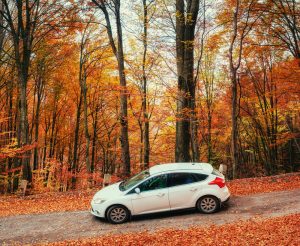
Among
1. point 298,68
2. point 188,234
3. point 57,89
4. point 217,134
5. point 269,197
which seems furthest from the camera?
point 217,134

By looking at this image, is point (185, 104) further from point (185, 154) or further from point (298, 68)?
point (298, 68)

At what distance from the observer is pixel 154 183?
10.4m

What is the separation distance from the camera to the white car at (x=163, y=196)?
33.7ft

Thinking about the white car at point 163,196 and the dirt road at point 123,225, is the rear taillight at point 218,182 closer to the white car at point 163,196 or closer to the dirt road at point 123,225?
the white car at point 163,196

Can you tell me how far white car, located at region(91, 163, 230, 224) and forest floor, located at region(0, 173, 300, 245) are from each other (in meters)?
0.35

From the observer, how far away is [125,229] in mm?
9578

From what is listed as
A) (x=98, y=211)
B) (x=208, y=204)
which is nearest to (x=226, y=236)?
(x=208, y=204)

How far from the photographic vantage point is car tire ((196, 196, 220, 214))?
33.8ft

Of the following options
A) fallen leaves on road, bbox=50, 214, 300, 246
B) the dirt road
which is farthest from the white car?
Result: fallen leaves on road, bbox=50, 214, 300, 246

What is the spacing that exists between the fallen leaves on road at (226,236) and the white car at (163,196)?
137 cm

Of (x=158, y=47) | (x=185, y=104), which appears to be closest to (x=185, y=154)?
(x=185, y=104)

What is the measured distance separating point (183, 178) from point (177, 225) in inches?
66.5

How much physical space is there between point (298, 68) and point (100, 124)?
68.6ft

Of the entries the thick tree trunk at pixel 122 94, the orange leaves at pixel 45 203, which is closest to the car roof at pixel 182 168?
the orange leaves at pixel 45 203
